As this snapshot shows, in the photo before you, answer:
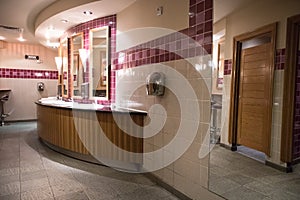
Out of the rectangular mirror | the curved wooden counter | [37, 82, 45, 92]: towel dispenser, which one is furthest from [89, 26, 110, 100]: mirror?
[37, 82, 45, 92]: towel dispenser

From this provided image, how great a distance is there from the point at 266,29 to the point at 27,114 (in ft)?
23.3

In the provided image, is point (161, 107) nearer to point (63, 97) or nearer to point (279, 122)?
point (279, 122)

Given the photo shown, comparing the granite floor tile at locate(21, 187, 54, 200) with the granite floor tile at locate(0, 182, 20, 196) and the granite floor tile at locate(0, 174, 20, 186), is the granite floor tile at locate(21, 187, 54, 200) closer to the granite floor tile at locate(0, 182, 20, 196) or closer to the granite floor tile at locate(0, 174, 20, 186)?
the granite floor tile at locate(0, 182, 20, 196)

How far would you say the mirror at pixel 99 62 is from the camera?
3.56 metres

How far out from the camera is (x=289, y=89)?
56.9 inches

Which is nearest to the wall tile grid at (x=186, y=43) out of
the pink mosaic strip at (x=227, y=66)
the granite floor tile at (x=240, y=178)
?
the pink mosaic strip at (x=227, y=66)

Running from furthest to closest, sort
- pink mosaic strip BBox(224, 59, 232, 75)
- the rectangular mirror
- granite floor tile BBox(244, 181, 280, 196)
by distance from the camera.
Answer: the rectangular mirror → pink mosaic strip BBox(224, 59, 232, 75) → granite floor tile BBox(244, 181, 280, 196)

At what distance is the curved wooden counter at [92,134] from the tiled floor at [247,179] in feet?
3.72

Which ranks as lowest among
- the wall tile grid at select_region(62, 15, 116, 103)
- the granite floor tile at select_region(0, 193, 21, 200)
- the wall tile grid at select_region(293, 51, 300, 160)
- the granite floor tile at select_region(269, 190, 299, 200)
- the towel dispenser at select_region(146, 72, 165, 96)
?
the granite floor tile at select_region(0, 193, 21, 200)

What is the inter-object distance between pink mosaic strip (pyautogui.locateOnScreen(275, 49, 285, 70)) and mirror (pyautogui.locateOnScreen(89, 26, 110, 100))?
8.30 feet

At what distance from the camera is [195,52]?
2.02 meters

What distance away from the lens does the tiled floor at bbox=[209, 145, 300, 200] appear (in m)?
1.47

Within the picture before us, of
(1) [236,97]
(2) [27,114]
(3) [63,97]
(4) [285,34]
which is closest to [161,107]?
(1) [236,97]

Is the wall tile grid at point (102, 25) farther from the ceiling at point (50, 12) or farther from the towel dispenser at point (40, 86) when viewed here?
the towel dispenser at point (40, 86)
